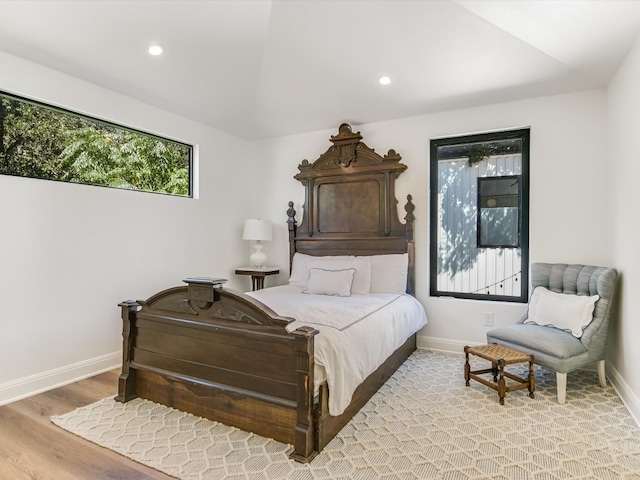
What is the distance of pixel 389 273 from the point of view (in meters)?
4.09

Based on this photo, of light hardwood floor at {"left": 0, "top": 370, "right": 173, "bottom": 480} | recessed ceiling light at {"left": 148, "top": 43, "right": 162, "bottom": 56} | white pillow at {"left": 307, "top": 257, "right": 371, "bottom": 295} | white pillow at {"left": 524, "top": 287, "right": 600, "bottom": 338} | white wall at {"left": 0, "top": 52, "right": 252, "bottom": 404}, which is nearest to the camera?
light hardwood floor at {"left": 0, "top": 370, "right": 173, "bottom": 480}

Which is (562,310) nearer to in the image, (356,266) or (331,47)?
(356,266)

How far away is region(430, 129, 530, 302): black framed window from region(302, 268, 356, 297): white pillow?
40.9 inches

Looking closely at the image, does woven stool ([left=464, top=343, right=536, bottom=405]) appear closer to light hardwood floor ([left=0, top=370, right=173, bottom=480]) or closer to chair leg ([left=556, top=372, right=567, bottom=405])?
chair leg ([left=556, top=372, right=567, bottom=405])

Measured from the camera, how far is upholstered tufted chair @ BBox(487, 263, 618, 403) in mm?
2795

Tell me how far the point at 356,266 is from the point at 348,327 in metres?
1.57

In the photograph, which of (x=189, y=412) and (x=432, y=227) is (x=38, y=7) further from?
(x=432, y=227)

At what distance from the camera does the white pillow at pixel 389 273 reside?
4034mm

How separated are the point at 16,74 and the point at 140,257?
1800 millimetres

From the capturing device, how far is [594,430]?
7.84 ft

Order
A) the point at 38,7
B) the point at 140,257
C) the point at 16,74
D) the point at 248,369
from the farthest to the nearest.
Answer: the point at 140,257 < the point at 16,74 < the point at 38,7 < the point at 248,369

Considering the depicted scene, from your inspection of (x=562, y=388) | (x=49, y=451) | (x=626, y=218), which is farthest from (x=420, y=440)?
(x=626, y=218)

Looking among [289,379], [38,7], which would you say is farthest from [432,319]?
[38,7]

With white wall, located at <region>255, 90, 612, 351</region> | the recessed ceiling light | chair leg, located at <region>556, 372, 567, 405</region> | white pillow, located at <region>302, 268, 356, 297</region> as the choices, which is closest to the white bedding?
white pillow, located at <region>302, 268, 356, 297</region>
